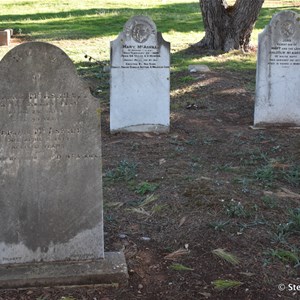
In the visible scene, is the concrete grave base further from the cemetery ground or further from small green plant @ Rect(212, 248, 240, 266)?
small green plant @ Rect(212, 248, 240, 266)

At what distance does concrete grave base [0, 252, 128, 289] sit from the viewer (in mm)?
4082

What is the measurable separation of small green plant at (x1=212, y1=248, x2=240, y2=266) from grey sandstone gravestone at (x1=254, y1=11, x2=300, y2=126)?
4.48 m

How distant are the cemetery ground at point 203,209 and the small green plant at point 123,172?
0.04 ft

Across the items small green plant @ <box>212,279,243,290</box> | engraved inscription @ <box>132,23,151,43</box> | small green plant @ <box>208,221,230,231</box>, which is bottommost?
small green plant @ <box>212,279,243,290</box>

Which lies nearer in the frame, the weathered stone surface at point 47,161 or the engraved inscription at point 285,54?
the weathered stone surface at point 47,161

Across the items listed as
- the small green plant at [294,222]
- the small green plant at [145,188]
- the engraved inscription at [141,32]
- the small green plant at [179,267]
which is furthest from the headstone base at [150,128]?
the small green plant at [179,267]

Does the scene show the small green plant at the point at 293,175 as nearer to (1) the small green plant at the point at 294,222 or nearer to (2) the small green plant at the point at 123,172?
(1) the small green plant at the point at 294,222

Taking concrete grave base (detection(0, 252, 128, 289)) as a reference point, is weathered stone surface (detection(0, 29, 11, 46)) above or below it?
above

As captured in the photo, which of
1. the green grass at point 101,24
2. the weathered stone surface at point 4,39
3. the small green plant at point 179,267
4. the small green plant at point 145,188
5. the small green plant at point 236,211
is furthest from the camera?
the weathered stone surface at point 4,39

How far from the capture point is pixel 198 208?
→ 5.32m

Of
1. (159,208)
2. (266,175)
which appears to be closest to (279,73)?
(266,175)

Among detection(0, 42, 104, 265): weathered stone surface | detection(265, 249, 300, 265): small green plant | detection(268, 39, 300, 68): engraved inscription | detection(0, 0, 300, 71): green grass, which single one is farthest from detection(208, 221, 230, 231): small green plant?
detection(0, 0, 300, 71): green grass

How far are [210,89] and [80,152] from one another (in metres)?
7.03

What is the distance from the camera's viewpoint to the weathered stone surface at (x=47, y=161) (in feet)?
13.0
